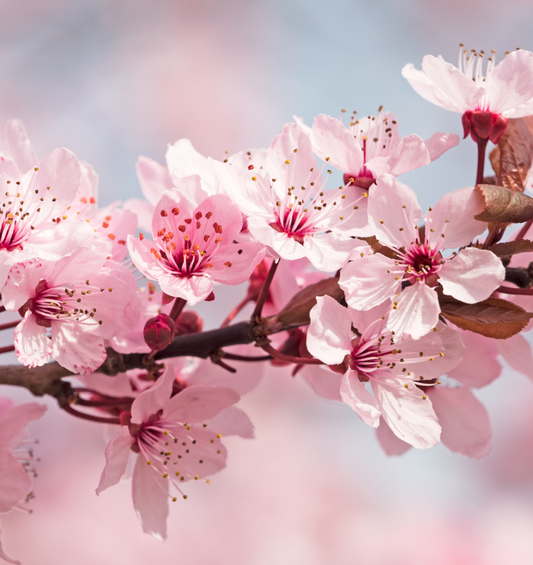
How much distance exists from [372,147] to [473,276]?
0.71 ft

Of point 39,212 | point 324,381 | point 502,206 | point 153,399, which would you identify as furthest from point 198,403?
point 502,206

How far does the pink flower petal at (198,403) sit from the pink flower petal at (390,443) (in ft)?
0.77

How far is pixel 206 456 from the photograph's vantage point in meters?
0.65

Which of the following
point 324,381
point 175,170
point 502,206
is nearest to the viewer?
point 502,206

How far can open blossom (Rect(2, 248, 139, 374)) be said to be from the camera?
20.0 inches

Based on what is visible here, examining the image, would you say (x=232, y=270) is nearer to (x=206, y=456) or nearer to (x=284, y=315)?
(x=284, y=315)

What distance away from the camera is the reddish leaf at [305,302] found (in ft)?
1.79

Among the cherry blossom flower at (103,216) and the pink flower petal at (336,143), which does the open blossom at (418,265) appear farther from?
Result: the cherry blossom flower at (103,216)

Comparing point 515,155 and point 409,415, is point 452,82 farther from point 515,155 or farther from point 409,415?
point 409,415

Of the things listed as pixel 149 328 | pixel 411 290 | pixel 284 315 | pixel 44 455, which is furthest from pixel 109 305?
pixel 44 455

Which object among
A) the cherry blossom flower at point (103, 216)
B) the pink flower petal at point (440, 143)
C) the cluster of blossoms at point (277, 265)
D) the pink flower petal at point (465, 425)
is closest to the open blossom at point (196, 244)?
the cluster of blossoms at point (277, 265)

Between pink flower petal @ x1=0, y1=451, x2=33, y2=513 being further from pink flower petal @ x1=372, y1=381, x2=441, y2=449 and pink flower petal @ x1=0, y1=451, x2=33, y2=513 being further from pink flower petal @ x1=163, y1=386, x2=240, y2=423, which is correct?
pink flower petal @ x1=372, y1=381, x2=441, y2=449

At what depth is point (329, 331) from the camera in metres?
0.51

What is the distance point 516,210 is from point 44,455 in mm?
1766
